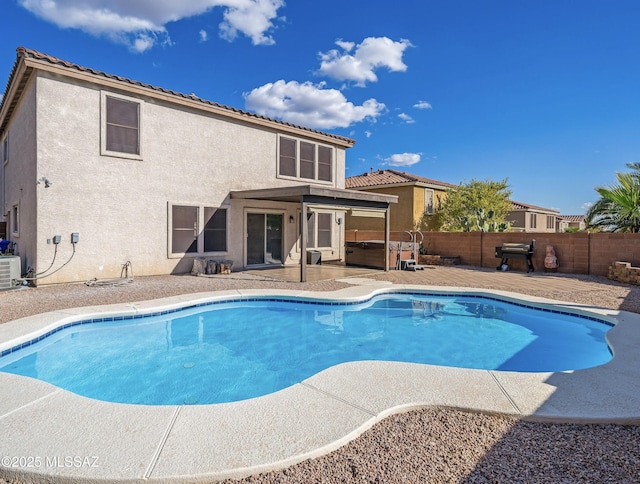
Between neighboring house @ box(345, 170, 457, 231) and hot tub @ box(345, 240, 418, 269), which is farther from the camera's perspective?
neighboring house @ box(345, 170, 457, 231)

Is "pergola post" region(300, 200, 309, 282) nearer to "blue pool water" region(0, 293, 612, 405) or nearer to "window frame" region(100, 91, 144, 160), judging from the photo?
"blue pool water" region(0, 293, 612, 405)

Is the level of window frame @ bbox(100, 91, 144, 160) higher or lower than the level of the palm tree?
higher

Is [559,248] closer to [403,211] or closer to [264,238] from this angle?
[403,211]

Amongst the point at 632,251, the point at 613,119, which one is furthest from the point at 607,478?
the point at 613,119

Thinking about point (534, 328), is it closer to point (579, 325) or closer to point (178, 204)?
point (579, 325)

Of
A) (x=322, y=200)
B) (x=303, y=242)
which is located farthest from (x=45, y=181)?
(x=322, y=200)

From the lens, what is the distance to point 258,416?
3.91 meters

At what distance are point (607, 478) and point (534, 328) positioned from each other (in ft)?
22.2

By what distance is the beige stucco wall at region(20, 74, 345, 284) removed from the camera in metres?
11.8

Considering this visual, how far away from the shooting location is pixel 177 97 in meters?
14.1

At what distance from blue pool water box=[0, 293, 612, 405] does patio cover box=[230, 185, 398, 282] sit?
12.3 feet

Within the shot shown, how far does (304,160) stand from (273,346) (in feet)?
41.3

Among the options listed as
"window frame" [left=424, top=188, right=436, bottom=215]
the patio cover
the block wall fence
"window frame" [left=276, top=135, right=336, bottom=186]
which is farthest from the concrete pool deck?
"window frame" [left=424, top=188, right=436, bottom=215]

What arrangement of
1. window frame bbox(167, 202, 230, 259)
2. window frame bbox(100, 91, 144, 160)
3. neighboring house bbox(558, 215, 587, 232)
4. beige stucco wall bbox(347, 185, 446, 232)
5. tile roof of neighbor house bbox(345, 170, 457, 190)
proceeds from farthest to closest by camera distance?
neighboring house bbox(558, 215, 587, 232), tile roof of neighbor house bbox(345, 170, 457, 190), beige stucco wall bbox(347, 185, 446, 232), window frame bbox(167, 202, 230, 259), window frame bbox(100, 91, 144, 160)
